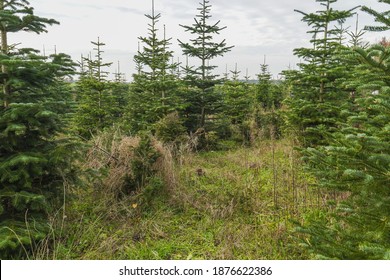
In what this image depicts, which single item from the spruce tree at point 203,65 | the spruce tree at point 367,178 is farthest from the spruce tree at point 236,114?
the spruce tree at point 367,178

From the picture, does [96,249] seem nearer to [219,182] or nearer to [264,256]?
[264,256]

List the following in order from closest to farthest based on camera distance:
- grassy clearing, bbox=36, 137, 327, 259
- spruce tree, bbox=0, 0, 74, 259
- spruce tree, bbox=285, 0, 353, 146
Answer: spruce tree, bbox=0, 0, 74, 259 → grassy clearing, bbox=36, 137, 327, 259 → spruce tree, bbox=285, 0, 353, 146

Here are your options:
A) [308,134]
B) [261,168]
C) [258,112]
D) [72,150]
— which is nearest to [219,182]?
[261,168]

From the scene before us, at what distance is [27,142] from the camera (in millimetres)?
3480

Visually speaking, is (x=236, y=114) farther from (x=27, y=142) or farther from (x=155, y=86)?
(x=27, y=142)

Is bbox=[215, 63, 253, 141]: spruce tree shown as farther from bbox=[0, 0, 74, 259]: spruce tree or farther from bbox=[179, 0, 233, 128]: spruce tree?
bbox=[0, 0, 74, 259]: spruce tree

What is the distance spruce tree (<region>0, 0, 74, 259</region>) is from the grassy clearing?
45cm

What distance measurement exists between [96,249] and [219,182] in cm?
317

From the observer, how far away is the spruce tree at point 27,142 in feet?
9.91

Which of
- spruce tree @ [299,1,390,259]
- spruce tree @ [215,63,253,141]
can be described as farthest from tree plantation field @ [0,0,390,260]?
spruce tree @ [215,63,253,141]

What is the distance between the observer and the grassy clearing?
357cm

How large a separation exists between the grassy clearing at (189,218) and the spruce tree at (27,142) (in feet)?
1.46

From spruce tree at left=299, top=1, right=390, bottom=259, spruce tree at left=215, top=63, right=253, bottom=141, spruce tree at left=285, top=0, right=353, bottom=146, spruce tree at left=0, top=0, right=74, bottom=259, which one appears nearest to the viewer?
spruce tree at left=299, top=1, right=390, bottom=259

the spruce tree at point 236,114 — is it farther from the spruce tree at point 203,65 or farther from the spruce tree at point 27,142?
the spruce tree at point 27,142
